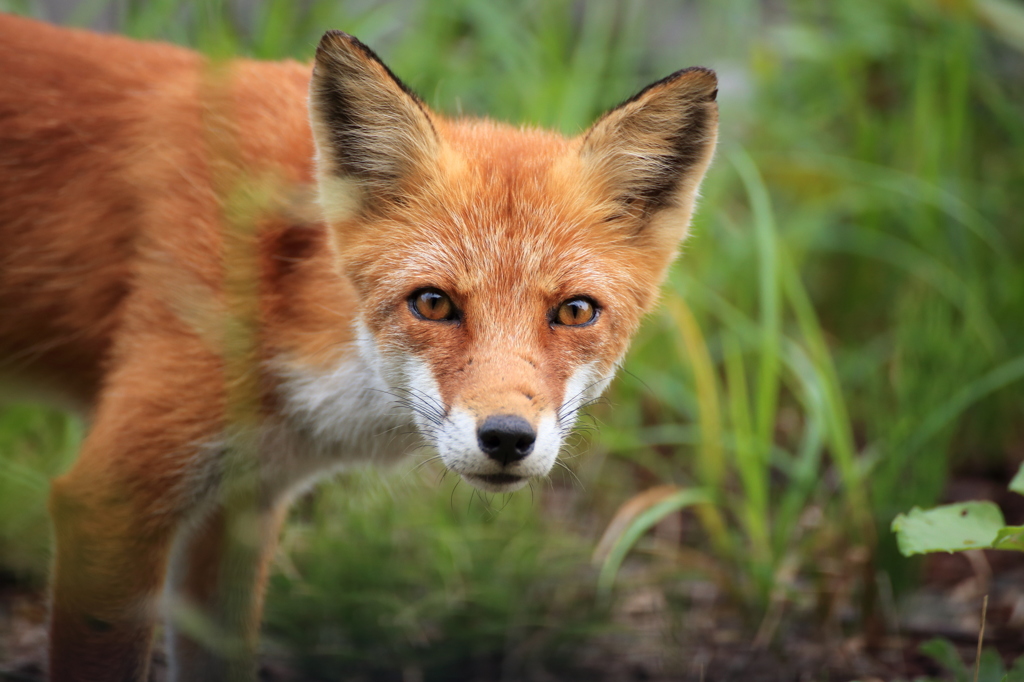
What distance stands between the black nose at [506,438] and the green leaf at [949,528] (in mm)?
1229

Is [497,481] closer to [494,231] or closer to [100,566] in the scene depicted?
[494,231]

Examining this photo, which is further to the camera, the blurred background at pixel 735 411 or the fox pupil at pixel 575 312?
the blurred background at pixel 735 411

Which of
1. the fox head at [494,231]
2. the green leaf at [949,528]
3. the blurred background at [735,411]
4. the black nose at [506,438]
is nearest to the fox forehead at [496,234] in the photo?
the fox head at [494,231]

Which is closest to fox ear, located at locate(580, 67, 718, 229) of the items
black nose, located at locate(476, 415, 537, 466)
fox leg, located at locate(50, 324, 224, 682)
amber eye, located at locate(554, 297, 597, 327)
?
amber eye, located at locate(554, 297, 597, 327)

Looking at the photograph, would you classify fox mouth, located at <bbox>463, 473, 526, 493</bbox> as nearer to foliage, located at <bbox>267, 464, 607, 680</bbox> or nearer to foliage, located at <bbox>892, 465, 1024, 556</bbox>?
foliage, located at <bbox>267, 464, 607, 680</bbox>

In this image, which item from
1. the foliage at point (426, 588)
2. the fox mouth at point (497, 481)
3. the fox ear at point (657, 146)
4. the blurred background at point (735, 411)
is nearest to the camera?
the fox mouth at point (497, 481)

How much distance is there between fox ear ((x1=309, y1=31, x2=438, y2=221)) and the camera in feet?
9.64

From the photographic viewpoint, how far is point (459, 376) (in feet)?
8.99

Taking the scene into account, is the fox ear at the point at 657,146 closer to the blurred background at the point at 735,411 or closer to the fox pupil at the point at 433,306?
the fox pupil at the point at 433,306

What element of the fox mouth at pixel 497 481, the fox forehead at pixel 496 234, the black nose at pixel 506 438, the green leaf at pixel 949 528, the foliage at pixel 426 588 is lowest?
the foliage at pixel 426 588

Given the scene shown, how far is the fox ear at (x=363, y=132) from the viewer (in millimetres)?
2939

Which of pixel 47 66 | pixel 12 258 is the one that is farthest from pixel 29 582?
pixel 47 66

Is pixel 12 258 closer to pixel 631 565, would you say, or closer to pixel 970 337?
pixel 631 565

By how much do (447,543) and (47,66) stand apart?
8.89 feet
